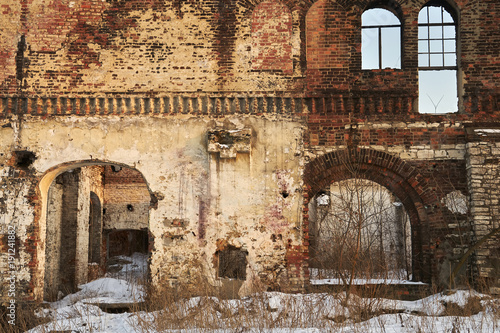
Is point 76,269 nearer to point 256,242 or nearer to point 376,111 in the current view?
point 256,242

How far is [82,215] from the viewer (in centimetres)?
1546

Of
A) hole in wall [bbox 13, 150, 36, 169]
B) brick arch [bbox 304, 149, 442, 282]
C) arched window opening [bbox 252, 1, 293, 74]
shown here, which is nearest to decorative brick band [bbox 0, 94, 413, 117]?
arched window opening [bbox 252, 1, 293, 74]

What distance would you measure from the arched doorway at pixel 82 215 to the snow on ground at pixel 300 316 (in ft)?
8.82

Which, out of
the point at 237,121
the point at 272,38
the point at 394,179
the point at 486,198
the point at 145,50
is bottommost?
the point at 486,198

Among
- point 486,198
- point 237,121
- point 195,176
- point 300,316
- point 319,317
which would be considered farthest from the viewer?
point 237,121

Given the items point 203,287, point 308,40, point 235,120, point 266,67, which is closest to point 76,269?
point 203,287

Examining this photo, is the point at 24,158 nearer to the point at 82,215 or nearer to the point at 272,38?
the point at 82,215

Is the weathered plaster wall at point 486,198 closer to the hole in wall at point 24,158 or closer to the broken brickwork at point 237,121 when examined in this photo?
the broken brickwork at point 237,121

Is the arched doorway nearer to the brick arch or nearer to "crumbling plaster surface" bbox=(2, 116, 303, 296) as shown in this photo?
"crumbling plaster surface" bbox=(2, 116, 303, 296)

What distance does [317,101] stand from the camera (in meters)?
11.2

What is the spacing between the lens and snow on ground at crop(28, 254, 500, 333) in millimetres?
8227

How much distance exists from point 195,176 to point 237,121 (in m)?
1.41

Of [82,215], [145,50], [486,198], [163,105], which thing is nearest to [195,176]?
[163,105]

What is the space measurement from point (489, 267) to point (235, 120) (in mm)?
5656
